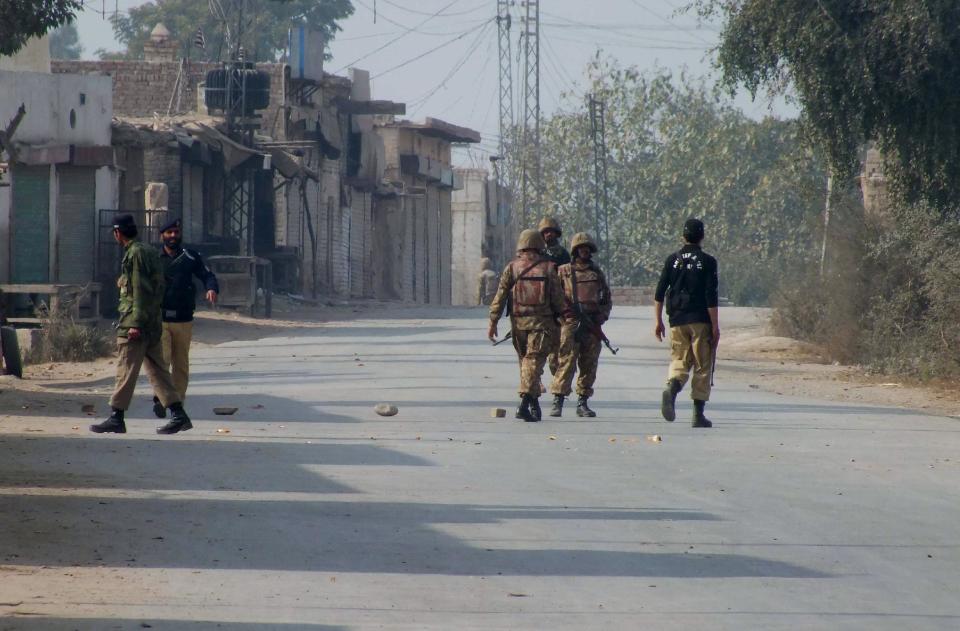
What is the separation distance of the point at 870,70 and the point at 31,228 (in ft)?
53.9

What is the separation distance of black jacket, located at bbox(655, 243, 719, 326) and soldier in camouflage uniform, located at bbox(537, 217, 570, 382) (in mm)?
1259

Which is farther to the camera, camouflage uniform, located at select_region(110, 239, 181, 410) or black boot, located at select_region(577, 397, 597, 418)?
black boot, located at select_region(577, 397, 597, 418)

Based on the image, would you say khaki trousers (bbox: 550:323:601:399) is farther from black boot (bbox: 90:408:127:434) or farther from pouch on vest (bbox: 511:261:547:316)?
black boot (bbox: 90:408:127:434)

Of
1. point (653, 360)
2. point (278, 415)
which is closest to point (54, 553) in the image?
point (278, 415)

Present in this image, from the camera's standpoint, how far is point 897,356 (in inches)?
872

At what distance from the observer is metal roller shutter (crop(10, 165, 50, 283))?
29453mm

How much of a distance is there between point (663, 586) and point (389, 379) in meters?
12.6

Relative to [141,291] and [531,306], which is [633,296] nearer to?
[531,306]

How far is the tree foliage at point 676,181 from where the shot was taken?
236ft

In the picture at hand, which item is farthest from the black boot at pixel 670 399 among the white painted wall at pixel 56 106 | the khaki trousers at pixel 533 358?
the white painted wall at pixel 56 106

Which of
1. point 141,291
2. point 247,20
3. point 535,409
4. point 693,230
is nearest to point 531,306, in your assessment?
point 535,409

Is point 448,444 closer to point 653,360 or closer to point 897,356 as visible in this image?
point 897,356

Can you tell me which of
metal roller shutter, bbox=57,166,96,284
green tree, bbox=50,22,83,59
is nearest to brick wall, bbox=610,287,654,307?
metal roller shutter, bbox=57,166,96,284

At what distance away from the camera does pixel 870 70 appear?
20.6 meters
